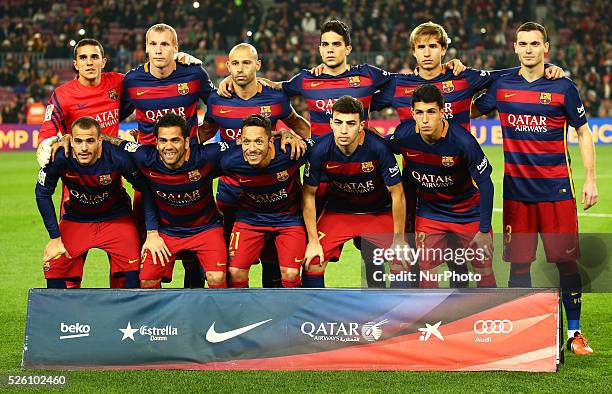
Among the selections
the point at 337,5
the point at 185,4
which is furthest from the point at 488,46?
the point at 185,4

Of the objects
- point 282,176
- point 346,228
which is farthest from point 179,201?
point 346,228

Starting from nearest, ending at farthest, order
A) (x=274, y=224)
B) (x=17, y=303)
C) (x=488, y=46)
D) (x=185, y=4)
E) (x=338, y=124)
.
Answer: (x=338, y=124), (x=274, y=224), (x=17, y=303), (x=488, y=46), (x=185, y=4)

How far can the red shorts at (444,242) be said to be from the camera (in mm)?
7277

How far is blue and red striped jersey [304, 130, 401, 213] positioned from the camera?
736cm

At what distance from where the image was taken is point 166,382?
20.9ft

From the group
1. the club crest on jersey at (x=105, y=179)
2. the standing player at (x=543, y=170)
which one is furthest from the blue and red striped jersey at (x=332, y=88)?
the club crest on jersey at (x=105, y=179)

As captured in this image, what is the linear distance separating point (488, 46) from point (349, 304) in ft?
81.7

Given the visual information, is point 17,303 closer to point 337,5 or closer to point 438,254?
point 438,254

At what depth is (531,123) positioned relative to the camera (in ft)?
24.5

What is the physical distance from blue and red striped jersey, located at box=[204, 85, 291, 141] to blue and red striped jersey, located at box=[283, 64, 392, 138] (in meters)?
0.18

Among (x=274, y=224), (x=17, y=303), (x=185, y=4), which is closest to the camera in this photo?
(x=274, y=224)

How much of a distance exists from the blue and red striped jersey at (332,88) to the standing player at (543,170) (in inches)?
A: 41.9

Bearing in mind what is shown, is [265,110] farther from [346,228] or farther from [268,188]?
[346,228]

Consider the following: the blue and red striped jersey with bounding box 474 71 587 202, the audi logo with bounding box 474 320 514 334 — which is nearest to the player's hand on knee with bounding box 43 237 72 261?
the audi logo with bounding box 474 320 514 334
